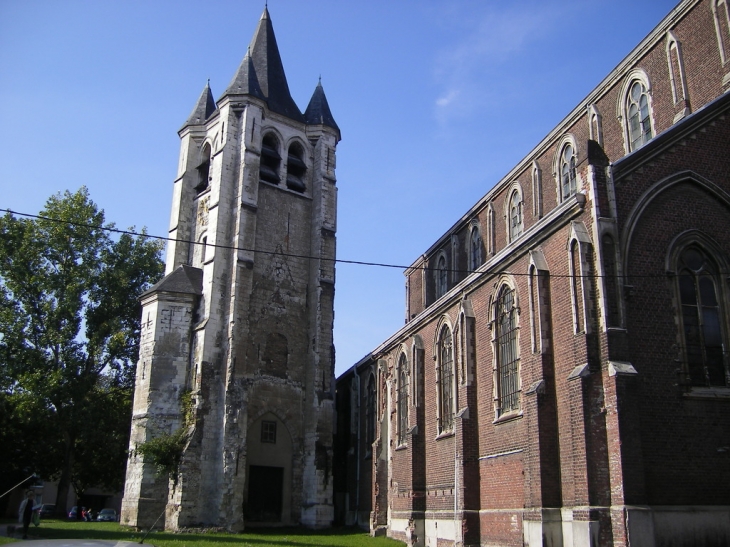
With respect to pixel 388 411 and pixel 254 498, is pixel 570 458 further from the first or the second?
pixel 254 498

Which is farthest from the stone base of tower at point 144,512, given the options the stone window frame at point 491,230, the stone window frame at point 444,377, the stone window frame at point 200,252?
the stone window frame at point 491,230

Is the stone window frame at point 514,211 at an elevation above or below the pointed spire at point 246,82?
below

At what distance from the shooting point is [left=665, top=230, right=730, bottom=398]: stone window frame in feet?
47.4

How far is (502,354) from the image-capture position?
729 inches

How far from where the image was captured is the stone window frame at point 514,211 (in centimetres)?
2591

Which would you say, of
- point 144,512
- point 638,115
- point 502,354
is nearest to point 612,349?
point 502,354

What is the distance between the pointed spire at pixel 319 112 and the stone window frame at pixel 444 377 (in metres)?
16.8

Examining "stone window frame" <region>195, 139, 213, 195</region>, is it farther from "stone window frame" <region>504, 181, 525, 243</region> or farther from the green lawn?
the green lawn

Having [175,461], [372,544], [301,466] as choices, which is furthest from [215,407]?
[372,544]

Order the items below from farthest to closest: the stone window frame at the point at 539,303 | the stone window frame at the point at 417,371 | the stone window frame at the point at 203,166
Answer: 1. the stone window frame at the point at 203,166
2. the stone window frame at the point at 417,371
3. the stone window frame at the point at 539,303

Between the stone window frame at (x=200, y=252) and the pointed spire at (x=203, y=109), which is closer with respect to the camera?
the stone window frame at (x=200, y=252)

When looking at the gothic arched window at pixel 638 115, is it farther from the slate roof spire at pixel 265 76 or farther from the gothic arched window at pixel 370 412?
the slate roof spire at pixel 265 76

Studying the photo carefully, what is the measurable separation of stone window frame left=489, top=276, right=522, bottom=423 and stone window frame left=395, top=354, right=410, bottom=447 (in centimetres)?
692

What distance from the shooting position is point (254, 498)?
28828 millimetres
